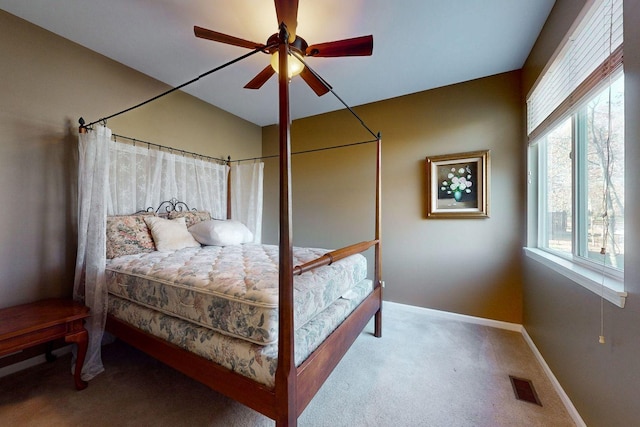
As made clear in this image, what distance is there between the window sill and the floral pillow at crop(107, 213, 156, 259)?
3038 millimetres

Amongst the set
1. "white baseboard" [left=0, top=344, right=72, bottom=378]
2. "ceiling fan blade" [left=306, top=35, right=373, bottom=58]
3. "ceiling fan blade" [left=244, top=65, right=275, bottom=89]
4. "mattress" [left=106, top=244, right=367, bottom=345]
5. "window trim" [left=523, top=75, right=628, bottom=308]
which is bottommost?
"white baseboard" [left=0, top=344, right=72, bottom=378]

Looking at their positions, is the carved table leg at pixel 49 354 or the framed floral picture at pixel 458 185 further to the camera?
the framed floral picture at pixel 458 185

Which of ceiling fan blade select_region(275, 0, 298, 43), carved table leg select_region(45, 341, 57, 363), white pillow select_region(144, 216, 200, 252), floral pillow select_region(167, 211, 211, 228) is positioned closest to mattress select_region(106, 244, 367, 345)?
white pillow select_region(144, 216, 200, 252)

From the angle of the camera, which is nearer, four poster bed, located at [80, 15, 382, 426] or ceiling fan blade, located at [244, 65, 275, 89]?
four poster bed, located at [80, 15, 382, 426]

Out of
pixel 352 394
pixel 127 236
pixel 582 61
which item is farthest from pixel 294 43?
pixel 352 394

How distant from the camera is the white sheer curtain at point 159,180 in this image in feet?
7.83

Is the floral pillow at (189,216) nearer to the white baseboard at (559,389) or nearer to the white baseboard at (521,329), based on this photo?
the white baseboard at (521,329)

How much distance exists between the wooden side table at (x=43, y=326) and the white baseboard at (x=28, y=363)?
501mm

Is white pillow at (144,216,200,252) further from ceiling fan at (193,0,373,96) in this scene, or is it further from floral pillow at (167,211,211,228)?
ceiling fan at (193,0,373,96)

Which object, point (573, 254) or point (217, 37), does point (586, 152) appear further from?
point (217, 37)

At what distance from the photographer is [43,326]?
58.9 inches

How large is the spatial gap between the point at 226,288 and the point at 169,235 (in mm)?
1439

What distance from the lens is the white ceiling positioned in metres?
1.73

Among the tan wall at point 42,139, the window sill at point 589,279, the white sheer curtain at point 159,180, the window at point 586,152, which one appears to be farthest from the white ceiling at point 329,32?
the window sill at point 589,279
